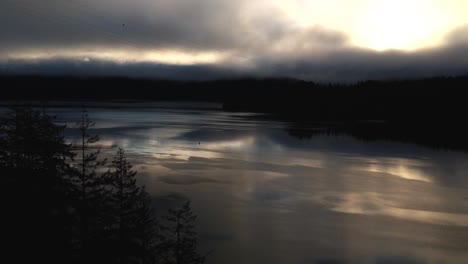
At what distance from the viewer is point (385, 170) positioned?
43094 mm

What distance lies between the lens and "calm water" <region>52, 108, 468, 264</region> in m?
21.1

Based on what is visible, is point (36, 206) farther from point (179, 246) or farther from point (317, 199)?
point (317, 199)

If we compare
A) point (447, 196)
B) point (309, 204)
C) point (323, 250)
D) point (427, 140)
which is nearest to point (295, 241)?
point (323, 250)

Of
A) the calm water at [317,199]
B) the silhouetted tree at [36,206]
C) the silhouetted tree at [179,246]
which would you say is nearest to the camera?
the silhouetted tree at [36,206]

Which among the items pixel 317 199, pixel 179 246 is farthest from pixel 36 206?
pixel 317 199

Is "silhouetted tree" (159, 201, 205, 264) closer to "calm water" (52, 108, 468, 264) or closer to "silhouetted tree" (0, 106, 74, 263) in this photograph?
"calm water" (52, 108, 468, 264)

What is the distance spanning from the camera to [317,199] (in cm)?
3077

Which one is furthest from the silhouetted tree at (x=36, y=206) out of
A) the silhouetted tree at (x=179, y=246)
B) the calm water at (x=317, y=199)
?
the calm water at (x=317, y=199)

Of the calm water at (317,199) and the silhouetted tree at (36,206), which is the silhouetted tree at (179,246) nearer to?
the calm water at (317,199)

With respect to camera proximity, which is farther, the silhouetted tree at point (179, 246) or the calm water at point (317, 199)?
the calm water at point (317, 199)

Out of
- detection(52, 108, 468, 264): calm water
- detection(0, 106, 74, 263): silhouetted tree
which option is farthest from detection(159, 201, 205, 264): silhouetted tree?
detection(0, 106, 74, 263): silhouetted tree

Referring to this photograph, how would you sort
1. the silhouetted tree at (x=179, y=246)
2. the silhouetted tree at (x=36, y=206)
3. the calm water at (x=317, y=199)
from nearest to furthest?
the silhouetted tree at (x=36, y=206)
the silhouetted tree at (x=179, y=246)
the calm water at (x=317, y=199)

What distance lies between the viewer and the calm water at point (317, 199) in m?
21.1

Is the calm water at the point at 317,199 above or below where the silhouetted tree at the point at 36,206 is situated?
below
